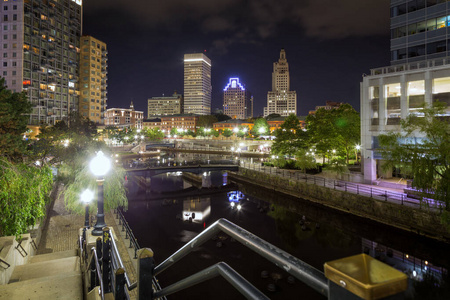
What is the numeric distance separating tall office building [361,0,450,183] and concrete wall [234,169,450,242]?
5392 mm

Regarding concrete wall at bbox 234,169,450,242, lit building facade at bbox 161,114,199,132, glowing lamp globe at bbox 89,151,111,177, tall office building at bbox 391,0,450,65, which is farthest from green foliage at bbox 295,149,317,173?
lit building facade at bbox 161,114,199,132

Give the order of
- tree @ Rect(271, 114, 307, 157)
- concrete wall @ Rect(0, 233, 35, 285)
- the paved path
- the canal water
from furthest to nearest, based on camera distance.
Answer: tree @ Rect(271, 114, 307, 157)
the canal water
the paved path
concrete wall @ Rect(0, 233, 35, 285)

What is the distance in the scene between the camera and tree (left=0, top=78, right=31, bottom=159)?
22.8 metres

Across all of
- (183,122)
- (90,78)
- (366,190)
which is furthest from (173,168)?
(183,122)

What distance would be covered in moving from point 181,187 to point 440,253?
133 ft

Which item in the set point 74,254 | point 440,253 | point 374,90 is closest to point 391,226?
point 440,253

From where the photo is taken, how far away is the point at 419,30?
1426 inches

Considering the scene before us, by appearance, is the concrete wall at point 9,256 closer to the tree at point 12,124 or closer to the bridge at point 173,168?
the tree at point 12,124

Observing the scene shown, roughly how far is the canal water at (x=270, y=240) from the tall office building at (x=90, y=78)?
216 ft

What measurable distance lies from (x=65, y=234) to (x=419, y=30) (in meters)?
45.0

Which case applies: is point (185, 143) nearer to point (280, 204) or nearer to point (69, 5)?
point (69, 5)

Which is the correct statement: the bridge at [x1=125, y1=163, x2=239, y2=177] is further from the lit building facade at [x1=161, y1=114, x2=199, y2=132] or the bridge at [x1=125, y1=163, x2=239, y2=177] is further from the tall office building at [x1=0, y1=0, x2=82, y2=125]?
the lit building facade at [x1=161, y1=114, x2=199, y2=132]

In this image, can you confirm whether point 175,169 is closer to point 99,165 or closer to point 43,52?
point 99,165

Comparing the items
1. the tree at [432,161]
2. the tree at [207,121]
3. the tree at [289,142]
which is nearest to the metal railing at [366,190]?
the tree at [432,161]
